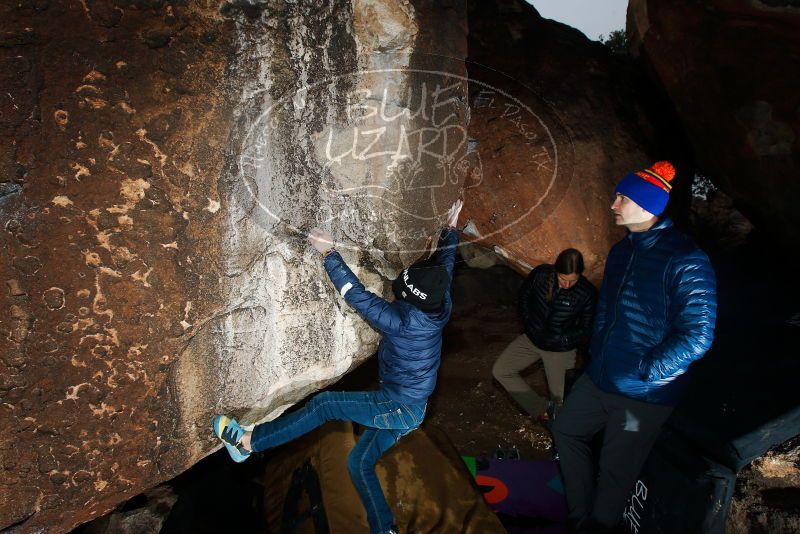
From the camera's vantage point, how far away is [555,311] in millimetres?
3355

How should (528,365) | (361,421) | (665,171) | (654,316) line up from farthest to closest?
(528,365) < (361,421) < (665,171) < (654,316)

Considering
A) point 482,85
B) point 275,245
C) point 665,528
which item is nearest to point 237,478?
point 275,245

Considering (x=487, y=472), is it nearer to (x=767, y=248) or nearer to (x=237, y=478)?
(x=237, y=478)

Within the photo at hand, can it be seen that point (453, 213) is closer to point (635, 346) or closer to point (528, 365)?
point (635, 346)

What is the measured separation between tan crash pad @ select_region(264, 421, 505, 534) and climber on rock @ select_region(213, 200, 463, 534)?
0.20 m

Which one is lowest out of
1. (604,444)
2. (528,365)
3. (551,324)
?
(528,365)

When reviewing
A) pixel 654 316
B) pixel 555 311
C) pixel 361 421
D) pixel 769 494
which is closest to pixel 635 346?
pixel 654 316

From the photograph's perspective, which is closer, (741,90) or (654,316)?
(654,316)

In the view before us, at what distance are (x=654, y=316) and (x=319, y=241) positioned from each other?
1731mm

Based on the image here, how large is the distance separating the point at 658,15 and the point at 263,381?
414cm

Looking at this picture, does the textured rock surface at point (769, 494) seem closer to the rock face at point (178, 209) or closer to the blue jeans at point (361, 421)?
the blue jeans at point (361, 421)

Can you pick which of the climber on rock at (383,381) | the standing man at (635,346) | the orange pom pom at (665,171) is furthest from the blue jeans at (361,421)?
the orange pom pom at (665,171)

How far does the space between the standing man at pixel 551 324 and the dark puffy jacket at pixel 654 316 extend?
0.73 m

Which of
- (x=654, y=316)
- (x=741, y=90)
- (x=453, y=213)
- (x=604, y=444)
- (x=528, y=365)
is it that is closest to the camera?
(x=654, y=316)
